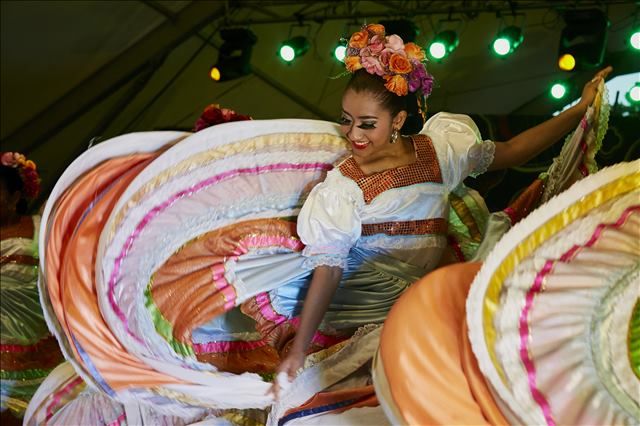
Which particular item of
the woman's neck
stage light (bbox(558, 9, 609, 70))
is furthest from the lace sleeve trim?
stage light (bbox(558, 9, 609, 70))

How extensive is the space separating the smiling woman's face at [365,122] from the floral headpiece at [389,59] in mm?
41

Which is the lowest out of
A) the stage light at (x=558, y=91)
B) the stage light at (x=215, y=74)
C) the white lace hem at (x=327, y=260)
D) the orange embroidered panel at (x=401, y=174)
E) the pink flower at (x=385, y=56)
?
the white lace hem at (x=327, y=260)

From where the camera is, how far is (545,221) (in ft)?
3.08

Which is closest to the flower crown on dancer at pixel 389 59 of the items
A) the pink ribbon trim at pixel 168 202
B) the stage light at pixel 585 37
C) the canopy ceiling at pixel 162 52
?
the pink ribbon trim at pixel 168 202

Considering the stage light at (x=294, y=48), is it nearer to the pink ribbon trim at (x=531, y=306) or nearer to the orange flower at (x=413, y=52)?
the orange flower at (x=413, y=52)

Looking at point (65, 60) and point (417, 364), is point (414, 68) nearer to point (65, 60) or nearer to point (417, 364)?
point (417, 364)

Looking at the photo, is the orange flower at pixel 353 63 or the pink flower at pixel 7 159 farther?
the pink flower at pixel 7 159

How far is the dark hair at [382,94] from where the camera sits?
127cm

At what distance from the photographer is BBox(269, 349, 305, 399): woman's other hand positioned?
1.34 metres

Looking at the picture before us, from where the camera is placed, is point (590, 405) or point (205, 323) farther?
point (205, 323)

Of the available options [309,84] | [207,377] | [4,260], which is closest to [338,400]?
[207,377]

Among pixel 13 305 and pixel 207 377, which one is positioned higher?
pixel 13 305

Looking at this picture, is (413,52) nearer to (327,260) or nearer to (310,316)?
(327,260)

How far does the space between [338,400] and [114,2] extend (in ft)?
7.33
